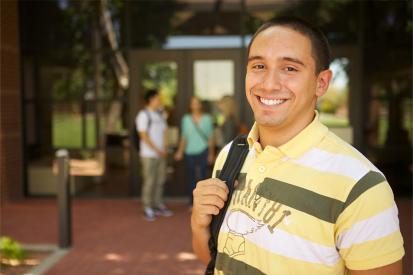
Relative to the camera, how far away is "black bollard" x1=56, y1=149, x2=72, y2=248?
5.71 m

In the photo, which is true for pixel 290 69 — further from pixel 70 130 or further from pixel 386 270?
pixel 70 130

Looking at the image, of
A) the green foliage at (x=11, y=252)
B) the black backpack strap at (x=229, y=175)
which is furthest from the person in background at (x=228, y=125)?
the black backpack strap at (x=229, y=175)

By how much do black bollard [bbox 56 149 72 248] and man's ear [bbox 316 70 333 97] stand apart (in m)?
4.67

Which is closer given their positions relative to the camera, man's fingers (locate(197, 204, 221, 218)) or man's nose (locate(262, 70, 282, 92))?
man's nose (locate(262, 70, 282, 92))

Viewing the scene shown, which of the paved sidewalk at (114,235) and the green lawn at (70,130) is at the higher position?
the green lawn at (70,130)

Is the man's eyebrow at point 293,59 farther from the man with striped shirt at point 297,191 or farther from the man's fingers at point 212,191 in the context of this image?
the man's fingers at point 212,191

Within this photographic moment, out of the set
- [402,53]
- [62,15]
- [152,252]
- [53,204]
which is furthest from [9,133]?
[402,53]

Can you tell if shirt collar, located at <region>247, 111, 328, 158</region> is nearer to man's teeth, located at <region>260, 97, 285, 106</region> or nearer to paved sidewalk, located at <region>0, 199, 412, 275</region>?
man's teeth, located at <region>260, 97, 285, 106</region>

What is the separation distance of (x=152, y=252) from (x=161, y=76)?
387cm

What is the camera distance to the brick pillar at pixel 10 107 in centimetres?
837

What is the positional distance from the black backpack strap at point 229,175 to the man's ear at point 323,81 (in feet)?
1.15

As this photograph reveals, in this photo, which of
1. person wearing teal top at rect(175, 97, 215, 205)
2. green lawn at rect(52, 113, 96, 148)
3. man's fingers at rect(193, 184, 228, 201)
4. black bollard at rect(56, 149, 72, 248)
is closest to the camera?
man's fingers at rect(193, 184, 228, 201)

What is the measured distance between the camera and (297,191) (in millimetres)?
1439

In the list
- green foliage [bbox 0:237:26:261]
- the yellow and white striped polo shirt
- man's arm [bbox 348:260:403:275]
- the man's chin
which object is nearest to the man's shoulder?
the yellow and white striped polo shirt
